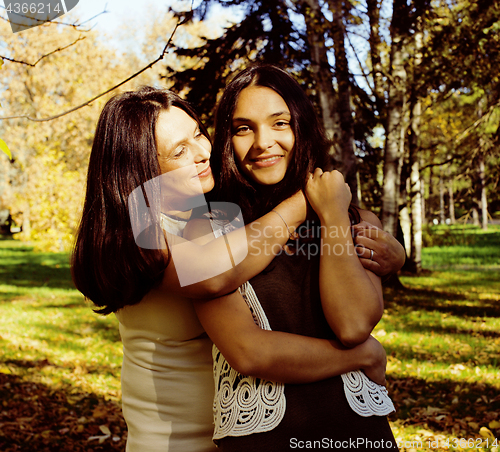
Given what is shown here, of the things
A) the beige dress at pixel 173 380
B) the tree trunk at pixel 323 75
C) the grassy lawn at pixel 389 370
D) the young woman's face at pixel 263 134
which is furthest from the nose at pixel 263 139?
the tree trunk at pixel 323 75

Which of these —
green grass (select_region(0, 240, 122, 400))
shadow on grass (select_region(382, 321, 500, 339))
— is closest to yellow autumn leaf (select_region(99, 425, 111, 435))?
green grass (select_region(0, 240, 122, 400))

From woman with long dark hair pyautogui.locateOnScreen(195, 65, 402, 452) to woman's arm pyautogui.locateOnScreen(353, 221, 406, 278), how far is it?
0.04ft

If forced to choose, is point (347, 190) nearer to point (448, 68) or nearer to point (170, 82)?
point (448, 68)

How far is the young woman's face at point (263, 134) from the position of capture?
1.82m

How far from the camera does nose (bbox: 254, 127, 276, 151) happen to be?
1796 mm

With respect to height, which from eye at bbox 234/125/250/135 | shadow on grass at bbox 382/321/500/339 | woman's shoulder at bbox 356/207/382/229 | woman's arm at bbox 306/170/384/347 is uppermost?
eye at bbox 234/125/250/135

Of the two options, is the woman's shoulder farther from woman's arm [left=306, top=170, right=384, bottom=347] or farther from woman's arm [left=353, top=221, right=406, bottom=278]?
woman's arm [left=306, top=170, right=384, bottom=347]

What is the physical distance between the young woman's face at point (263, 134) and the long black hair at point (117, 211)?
0.33m

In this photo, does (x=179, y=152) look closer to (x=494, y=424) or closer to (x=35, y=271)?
(x=494, y=424)

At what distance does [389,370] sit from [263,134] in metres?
4.79

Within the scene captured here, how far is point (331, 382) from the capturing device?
1.53 m

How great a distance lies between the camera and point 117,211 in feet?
5.53

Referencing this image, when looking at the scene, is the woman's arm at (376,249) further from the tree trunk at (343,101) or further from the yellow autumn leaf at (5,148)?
the tree trunk at (343,101)

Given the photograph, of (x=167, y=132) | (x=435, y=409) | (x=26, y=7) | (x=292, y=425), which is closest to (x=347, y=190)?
(x=167, y=132)
